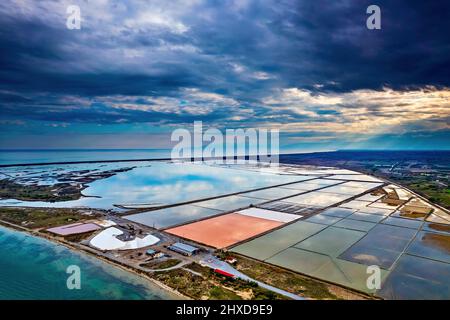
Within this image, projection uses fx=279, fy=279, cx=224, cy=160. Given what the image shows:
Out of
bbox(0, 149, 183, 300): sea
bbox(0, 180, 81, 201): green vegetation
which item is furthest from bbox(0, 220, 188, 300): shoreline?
bbox(0, 180, 81, 201): green vegetation

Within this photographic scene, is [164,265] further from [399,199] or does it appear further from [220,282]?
[399,199]

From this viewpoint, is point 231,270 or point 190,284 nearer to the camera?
point 190,284

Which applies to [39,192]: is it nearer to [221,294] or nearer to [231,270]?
[231,270]

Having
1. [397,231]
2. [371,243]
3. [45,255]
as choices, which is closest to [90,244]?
[45,255]

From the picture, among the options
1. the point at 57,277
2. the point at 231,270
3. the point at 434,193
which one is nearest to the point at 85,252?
the point at 57,277

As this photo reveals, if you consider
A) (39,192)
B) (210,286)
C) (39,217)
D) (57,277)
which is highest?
(39,192)

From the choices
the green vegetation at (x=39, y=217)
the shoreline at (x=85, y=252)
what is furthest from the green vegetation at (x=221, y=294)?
the green vegetation at (x=39, y=217)
